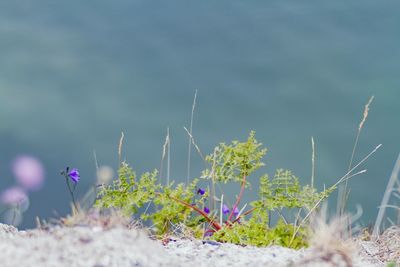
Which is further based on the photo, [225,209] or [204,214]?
[225,209]

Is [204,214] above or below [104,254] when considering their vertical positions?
below

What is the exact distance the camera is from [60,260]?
11.8 feet

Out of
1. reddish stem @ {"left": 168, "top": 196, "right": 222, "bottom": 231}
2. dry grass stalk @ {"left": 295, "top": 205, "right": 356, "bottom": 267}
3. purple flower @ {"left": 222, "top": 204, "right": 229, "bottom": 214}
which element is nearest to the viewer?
dry grass stalk @ {"left": 295, "top": 205, "right": 356, "bottom": 267}

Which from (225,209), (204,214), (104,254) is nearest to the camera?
(104,254)

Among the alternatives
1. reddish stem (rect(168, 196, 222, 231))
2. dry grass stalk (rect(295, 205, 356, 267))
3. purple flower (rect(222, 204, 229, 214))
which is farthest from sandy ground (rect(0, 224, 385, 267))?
purple flower (rect(222, 204, 229, 214))

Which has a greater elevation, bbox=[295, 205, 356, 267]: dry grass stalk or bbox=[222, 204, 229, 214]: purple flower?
bbox=[295, 205, 356, 267]: dry grass stalk

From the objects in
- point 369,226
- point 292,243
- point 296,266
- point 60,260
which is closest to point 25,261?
point 60,260

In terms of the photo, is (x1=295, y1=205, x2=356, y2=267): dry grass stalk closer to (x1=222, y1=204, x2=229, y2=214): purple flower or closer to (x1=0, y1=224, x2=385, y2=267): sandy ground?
(x1=0, y1=224, x2=385, y2=267): sandy ground

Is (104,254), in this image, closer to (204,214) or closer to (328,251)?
(328,251)

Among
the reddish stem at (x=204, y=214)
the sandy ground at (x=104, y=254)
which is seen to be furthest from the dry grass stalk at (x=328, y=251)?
the reddish stem at (x=204, y=214)

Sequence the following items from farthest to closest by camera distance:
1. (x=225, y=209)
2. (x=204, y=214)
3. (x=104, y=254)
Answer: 1. (x=225, y=209)
2. (x=204, y=214)
3. (x=104, y=254)

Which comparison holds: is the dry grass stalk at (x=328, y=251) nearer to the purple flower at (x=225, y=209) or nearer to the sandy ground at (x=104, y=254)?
the sandy ground at (x=104, y=254)

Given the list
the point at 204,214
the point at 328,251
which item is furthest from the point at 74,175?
the point at 328,251

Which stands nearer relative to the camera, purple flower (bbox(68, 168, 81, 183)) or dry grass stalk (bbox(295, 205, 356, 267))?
dry grass stalk (bbox(295, 205, 356, 267))
